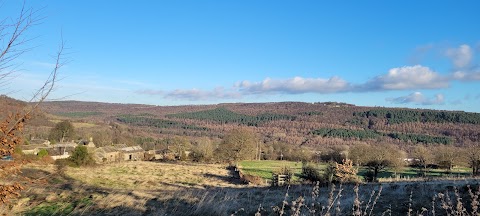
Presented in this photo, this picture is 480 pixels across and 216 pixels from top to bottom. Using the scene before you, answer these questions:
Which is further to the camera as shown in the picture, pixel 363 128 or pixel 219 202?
pixel 363 128

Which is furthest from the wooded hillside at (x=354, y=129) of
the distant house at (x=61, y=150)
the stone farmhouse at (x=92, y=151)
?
the distant house at (x=61, y=150)

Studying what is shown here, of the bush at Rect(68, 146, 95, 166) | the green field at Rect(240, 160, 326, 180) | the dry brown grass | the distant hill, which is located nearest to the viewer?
the dry brown grass

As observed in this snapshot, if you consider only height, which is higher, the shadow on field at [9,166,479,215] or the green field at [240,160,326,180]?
the shadow on field at [9,166,479,215]

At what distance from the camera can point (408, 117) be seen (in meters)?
171

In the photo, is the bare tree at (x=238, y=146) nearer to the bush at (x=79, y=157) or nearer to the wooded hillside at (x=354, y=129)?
the bush at (x=79, y=157)

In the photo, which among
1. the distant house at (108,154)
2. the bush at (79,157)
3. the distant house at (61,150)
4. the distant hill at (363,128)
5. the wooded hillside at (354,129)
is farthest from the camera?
the distant hill at (363,128)

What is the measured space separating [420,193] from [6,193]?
1148 cm

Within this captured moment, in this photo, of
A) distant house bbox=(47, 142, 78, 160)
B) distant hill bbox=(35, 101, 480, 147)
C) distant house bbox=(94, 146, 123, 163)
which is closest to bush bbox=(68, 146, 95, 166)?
distant house bbox=(47, 142, 78, 160)

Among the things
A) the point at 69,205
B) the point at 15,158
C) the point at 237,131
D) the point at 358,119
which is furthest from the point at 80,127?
the point at 358,119

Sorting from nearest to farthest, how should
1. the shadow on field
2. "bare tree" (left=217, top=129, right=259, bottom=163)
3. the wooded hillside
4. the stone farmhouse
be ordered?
1. the shadow on field
2. the stone farmhouse
3. "bare tree" (left=217, top=129, right=259, bottom=163)
4. the wooded hillside

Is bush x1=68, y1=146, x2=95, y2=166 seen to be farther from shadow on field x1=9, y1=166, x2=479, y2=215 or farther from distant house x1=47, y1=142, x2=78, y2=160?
shadow on field x1=9, y1=166, x2=479, y2=215

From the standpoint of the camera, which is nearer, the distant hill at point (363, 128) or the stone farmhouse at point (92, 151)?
the stone farmhouse at point (92, 151)

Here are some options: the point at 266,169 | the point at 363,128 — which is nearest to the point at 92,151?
the point at 266,169

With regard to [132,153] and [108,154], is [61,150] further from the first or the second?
[132,153]
